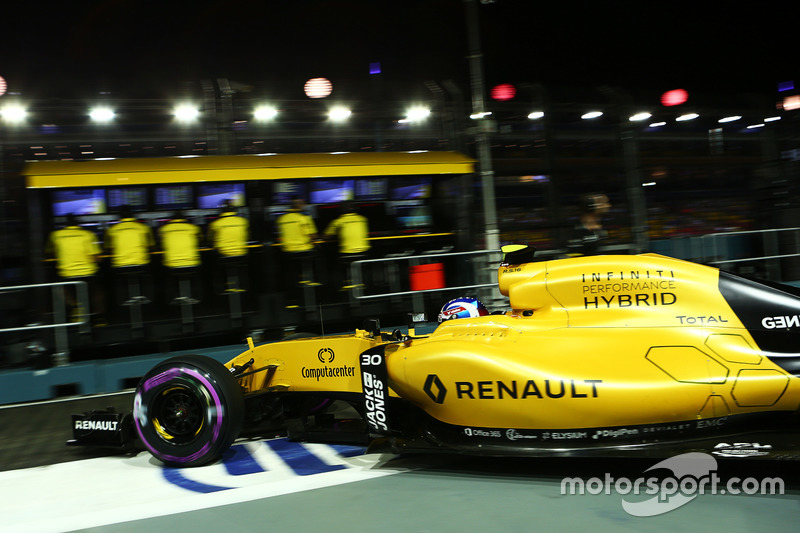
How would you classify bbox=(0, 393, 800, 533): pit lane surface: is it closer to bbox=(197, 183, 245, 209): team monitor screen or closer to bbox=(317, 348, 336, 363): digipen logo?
bbox=(317, 348, 336, 363): digipen logo

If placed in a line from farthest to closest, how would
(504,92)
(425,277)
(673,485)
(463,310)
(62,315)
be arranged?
(504,92) → (425,277) → (62,315) → (463,310) → (673,485)

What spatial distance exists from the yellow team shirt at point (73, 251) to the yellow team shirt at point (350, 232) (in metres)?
2.99

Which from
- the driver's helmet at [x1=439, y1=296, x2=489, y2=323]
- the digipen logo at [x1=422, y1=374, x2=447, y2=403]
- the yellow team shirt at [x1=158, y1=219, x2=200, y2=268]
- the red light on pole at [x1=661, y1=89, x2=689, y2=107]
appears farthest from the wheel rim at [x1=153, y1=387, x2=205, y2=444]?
the red light on pole at [x1=661, y1=89, x2=689, y2=107]

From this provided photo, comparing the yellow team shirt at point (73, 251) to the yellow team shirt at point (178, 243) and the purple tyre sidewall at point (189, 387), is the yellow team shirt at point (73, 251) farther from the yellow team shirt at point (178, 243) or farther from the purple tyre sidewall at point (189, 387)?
the purple tyre sidewall at point (189, 387)

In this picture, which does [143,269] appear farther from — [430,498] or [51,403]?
[430,498]

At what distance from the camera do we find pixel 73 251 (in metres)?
8.00

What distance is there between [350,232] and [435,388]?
5510mm

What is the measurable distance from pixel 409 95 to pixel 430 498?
7.47 metres

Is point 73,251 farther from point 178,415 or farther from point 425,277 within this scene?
point 178,415

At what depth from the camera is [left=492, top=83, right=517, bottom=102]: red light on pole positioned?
400 inches

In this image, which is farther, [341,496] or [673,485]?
[341,496]

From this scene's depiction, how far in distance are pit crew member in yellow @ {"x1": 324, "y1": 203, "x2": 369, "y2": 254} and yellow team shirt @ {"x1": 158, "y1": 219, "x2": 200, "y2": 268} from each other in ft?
5.94

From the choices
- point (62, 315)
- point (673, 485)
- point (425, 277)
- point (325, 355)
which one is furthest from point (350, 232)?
point (673, 485)

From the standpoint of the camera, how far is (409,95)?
999 cm
